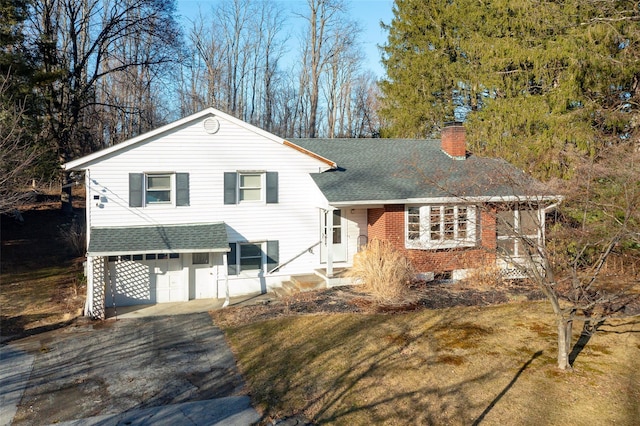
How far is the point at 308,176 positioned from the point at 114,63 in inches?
1127

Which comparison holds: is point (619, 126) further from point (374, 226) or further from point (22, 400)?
point (22, 400)

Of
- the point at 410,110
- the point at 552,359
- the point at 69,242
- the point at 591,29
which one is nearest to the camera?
the point at 552,359

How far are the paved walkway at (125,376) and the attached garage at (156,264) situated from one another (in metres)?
1.81

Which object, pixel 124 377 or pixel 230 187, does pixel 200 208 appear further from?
pixel 124 377

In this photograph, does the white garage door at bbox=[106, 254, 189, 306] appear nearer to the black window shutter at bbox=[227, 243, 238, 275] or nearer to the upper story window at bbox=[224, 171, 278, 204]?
the black window shutter at bbox=[227, 243, 238, 275]

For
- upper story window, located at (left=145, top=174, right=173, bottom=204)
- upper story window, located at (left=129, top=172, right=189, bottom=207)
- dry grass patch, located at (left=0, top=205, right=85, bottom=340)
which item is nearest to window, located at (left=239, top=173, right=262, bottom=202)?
upper story window, located at (left=129, top=172, right=189, bottom=207)

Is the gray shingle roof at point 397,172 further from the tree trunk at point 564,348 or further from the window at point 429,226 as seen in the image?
the tree trunk at point 564,348

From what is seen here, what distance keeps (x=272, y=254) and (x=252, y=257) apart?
713 mm

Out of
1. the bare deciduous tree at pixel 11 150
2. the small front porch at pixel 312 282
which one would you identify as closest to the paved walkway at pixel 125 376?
the small front porch at pixel 312 282

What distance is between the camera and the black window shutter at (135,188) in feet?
48.4

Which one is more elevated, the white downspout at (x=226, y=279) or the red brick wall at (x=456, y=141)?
the red brick wall at (x=456, y=141)

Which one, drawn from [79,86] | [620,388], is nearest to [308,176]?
[620,388]

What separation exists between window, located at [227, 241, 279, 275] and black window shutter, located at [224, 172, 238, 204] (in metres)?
1.57

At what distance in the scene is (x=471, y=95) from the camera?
2595 centimetres
